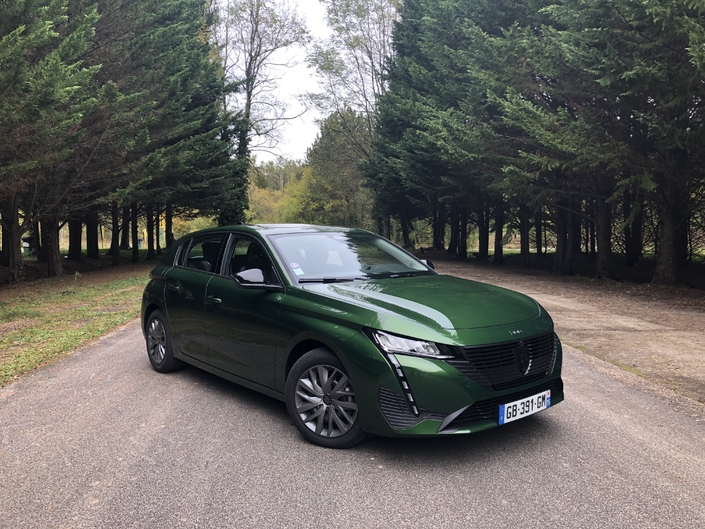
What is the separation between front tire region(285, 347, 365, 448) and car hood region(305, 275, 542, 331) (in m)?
0.49

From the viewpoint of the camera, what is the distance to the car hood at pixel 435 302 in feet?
12.5

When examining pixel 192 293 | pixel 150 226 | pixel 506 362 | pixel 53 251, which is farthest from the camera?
pixel 150 226

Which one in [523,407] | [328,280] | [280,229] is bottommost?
[523,407]

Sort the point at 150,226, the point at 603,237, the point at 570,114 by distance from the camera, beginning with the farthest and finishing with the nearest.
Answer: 1. the point at 150,226
2. the point at 603,237
3. the point at 570,114

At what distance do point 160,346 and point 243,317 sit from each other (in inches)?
78.3

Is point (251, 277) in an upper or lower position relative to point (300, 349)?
upper

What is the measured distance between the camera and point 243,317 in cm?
482

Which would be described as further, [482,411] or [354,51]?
[354,51]

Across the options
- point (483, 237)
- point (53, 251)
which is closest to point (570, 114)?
point (483, 237)

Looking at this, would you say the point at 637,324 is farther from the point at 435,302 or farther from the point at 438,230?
the point at 438,230

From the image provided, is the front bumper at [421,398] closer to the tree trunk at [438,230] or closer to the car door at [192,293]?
the car door at [192,293]

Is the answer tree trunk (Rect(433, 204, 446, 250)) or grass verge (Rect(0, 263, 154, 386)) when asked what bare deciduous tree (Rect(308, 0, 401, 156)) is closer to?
tree trunk (Rect(433, 204, 446, 250))

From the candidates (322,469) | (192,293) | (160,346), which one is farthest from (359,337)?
(160,346)

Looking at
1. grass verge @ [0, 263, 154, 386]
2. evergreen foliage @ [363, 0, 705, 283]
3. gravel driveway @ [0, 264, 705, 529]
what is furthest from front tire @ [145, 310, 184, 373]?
evergreen foliage @ [363, 0, 705, 283]
